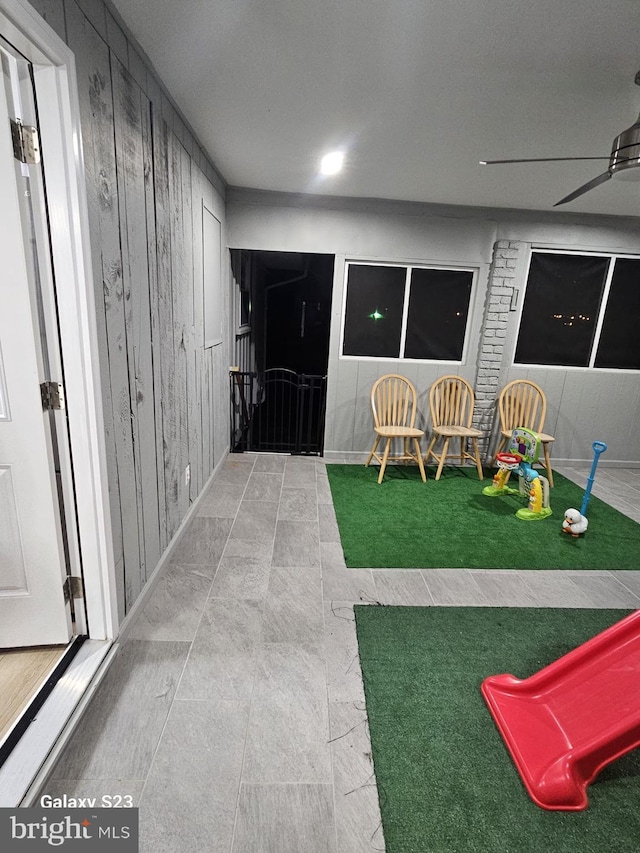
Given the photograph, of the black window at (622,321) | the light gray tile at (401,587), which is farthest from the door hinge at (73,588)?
the black window at (622,321)

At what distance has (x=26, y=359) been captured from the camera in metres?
1.43

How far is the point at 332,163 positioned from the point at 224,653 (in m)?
3.18

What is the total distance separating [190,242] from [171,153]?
53cm

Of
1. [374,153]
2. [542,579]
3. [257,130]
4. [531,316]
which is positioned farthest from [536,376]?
[257,130]

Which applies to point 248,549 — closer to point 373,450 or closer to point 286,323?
point 373,450

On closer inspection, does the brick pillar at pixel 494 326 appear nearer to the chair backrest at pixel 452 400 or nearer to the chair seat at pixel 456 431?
the chair backrest at pixel 452 400

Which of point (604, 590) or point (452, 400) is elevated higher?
point (452, 400)

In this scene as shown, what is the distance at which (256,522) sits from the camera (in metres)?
2.99

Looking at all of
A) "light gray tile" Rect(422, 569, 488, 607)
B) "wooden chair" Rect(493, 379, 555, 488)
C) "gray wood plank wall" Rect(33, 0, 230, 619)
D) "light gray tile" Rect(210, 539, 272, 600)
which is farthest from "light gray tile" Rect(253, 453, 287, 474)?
"wooden chair" Rect(493, 379, 555, 488)

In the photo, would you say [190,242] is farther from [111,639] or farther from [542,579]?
[542,579]

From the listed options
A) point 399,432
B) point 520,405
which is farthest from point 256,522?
point 520,405

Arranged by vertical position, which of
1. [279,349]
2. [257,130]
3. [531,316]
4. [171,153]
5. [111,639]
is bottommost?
[111,639]

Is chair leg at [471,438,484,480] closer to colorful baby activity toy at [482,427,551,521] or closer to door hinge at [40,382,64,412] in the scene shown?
colorful baby activity toy at [482,427,551,521]

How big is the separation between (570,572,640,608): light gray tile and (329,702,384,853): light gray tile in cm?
157
